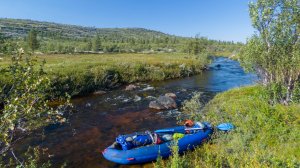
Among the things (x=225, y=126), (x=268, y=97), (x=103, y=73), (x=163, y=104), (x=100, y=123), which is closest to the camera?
(x=225, y=126)

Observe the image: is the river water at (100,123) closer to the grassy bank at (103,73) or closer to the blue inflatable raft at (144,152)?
the blue inflatable raft at (144,152)

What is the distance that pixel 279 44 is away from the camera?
19766mm

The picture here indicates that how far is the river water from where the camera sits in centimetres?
1703

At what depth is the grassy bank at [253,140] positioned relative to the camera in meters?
11.8

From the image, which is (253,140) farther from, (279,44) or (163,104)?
(163,104)

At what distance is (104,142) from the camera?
1900 cm

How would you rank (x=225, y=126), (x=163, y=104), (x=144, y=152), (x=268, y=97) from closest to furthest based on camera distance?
(x=144, y=152)
(x=225, y=126)
(x=268, y=97)
(x=163, y=104)

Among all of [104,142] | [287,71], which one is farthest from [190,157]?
[287,71]

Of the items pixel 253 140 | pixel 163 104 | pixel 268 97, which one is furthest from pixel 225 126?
pixel 163 104

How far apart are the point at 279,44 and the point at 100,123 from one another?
14578mm

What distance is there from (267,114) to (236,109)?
311 cm

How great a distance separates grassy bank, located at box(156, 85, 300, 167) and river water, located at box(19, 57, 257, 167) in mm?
4922

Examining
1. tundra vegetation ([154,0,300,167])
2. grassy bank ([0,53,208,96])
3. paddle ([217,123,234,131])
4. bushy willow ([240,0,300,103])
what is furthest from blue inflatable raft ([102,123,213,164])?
grassy bank ([0,53,208,96])

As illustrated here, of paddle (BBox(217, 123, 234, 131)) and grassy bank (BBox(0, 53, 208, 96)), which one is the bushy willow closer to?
paddle (BBox(217, 123, 234, 131))
